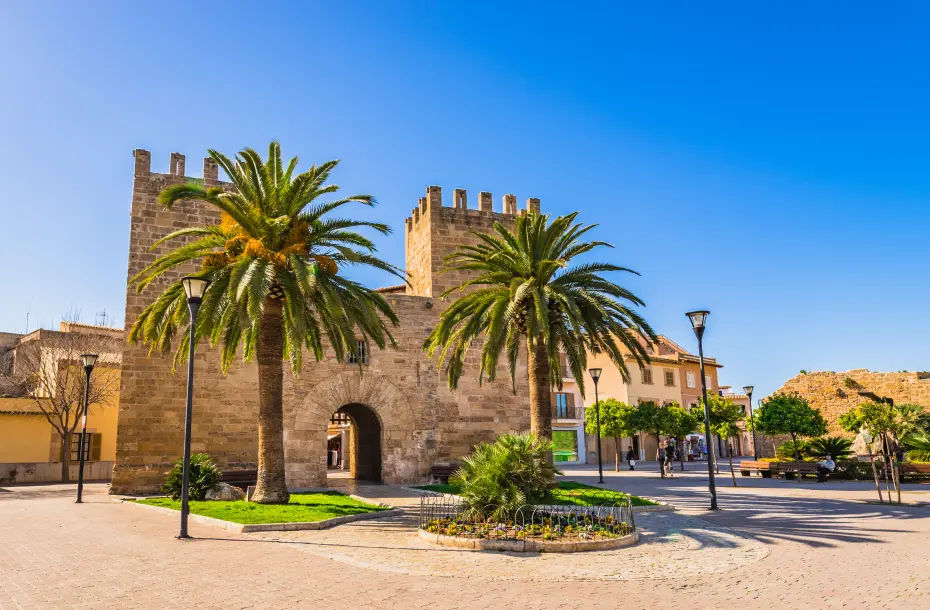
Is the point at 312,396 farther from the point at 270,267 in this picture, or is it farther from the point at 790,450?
the point at 790,450

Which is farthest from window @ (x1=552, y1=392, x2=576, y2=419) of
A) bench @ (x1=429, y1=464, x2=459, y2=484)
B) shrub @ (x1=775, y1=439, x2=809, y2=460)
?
bench @ (x1=429, y1=464, x2=459, y2=484)

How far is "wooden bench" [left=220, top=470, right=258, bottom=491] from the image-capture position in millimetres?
18084

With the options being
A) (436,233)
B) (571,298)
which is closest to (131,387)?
(436,233)

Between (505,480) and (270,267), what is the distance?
614cm

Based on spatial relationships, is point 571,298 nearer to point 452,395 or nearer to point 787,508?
point 787,508

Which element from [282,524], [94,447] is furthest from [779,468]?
[94,447]

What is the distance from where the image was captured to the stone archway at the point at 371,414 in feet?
64.0

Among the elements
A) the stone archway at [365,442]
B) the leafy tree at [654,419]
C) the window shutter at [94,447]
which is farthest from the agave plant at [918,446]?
the window shutter at [94,447]

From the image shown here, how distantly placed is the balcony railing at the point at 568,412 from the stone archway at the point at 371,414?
20.7 m

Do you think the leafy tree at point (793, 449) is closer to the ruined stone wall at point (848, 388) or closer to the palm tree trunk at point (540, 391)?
the ruined stone wall at point (848, 388)

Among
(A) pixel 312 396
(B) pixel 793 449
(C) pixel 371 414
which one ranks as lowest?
(B) pixel 793 449

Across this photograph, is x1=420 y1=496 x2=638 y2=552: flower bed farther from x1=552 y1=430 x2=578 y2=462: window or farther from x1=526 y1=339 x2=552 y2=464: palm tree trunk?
x1=552 y1=430 x2=578 y2=462: window

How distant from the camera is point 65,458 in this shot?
25656 mm

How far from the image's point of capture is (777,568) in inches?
315
